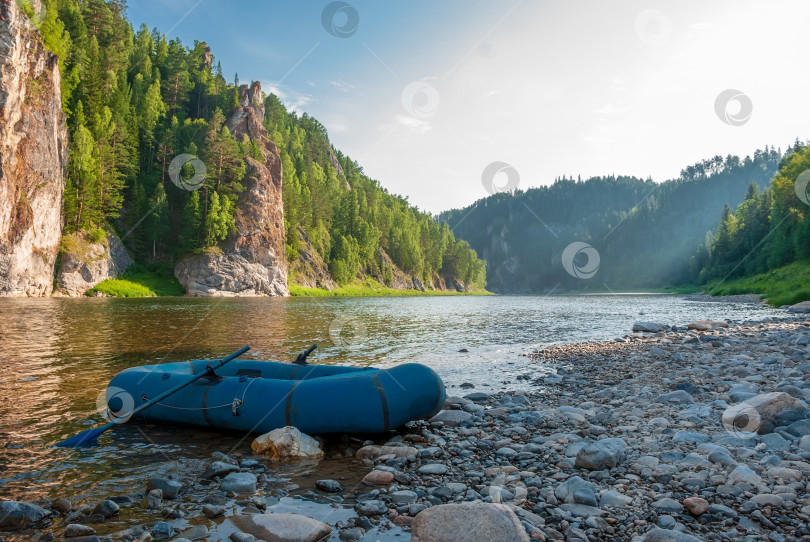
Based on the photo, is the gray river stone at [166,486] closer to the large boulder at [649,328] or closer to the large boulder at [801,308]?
the large boulder at [649,328]

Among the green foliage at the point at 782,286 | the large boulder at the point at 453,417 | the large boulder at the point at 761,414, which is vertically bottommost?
the large boulder at the point at 453,417

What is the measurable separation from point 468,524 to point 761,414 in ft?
18.5

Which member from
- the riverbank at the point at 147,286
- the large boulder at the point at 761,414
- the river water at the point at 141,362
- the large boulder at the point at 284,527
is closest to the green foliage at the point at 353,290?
the riverbank at the point at 147,286

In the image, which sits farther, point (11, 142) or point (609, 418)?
point (11, 142)

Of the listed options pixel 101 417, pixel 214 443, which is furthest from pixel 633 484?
pixel 101 417

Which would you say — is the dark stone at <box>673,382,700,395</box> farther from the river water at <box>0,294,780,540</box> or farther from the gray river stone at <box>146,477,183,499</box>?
the gray river stone at <box>146,477,183,499</box>

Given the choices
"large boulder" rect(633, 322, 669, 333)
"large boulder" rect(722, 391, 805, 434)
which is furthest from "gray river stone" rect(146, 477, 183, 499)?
"large boulder" rect(633, 322, 669, 333)

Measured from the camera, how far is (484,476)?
19.0ft

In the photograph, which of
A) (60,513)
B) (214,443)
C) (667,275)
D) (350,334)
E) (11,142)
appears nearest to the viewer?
(60,513)

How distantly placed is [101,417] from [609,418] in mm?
9758

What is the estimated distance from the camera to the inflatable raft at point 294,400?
745 cm

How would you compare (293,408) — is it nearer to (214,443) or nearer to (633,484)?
(214,443)

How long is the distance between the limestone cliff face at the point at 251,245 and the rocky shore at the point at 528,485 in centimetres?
6167

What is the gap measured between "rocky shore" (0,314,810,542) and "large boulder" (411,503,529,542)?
12mm
